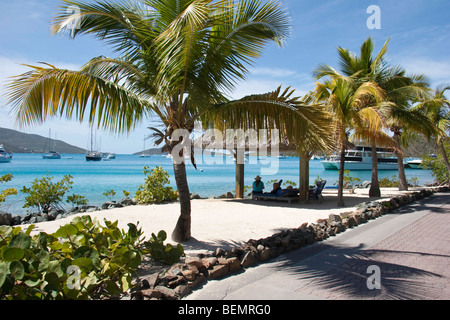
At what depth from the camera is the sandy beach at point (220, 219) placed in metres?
6.79

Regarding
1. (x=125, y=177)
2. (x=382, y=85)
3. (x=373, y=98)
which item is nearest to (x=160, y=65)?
(x=373, y=98)

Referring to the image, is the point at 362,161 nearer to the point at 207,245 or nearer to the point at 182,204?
the point at 207,245

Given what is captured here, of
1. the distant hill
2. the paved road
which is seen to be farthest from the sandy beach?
the distant hill

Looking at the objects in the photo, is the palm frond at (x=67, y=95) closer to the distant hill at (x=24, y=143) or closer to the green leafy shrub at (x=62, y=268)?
the green leafy shrub at (x=62, y=268)

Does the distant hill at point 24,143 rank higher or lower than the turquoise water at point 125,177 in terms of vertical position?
higher

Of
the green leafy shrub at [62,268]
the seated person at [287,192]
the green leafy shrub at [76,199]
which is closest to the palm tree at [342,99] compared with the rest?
the seated person at [287,192]

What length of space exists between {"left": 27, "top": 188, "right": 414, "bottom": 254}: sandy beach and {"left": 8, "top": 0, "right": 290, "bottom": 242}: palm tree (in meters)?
0.85

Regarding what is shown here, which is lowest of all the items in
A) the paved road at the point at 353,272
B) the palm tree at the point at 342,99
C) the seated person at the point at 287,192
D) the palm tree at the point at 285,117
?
the paved road at the point at 353,272

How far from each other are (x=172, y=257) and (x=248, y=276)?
48.4 inches

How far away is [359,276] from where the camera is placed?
14.4ft

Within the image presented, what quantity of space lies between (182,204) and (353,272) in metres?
3.26

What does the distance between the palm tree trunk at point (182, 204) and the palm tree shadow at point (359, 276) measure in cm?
209
